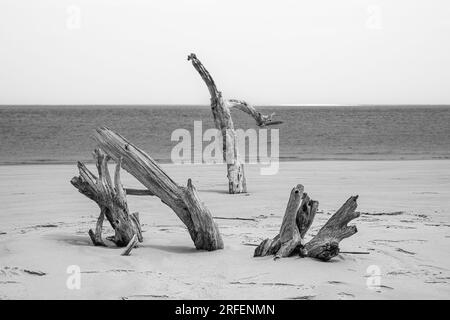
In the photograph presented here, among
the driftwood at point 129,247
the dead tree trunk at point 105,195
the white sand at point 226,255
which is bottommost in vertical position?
the white sand at point 226,255

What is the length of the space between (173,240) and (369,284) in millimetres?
2371

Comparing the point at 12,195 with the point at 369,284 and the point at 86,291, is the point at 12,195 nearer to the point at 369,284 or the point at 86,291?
the point at 86,291

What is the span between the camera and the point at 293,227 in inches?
217

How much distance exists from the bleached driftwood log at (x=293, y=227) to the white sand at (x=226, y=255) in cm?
13

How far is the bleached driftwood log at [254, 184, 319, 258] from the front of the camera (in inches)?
215

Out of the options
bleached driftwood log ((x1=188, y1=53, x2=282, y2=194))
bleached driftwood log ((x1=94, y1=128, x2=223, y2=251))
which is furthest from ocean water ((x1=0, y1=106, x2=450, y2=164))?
bleached driftwood log ((x1=94, y1=128, x2=223, y2=251))

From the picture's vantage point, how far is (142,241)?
6.36 meters

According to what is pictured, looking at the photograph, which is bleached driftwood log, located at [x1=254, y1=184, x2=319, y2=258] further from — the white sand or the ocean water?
the ocean water

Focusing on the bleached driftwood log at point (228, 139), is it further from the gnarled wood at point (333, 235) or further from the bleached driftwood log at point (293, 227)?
the gnarled wood at point (333, 235)

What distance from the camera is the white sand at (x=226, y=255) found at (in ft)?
15.3

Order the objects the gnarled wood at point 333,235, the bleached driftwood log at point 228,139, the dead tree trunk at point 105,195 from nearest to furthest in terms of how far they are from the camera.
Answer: the gnarled wood at point 333,235
the dead tree trunk at point 105,195
the bleached driftwood log at point 228,139

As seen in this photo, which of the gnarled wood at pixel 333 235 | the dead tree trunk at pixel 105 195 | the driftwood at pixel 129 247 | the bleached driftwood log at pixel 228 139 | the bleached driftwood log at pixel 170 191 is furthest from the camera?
the bleached driftwood log at pixel 228 139

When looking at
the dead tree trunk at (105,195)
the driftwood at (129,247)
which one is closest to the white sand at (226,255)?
the driftwood at (129,247)
